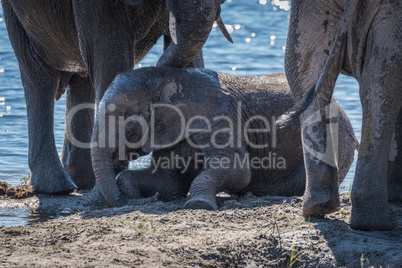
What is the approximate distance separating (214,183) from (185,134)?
46cm

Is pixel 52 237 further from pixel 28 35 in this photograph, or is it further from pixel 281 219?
pixel 28 35

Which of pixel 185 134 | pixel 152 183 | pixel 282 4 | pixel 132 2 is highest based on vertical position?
pixel 132 2

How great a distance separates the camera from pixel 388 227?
3773 millimetres

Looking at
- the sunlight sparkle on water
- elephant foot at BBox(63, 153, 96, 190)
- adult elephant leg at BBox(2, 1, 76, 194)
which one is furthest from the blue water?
adult elephant leg at BBox(2, 1, 76, 194)

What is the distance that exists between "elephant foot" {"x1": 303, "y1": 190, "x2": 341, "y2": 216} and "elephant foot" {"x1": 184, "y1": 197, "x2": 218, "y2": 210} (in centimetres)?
84

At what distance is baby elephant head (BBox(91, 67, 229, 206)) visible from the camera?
5262mm

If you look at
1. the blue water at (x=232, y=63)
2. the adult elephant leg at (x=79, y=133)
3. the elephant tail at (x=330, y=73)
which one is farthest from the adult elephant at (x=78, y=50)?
the elephant tail at (x=330, y=73)

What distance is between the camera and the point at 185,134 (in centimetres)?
536

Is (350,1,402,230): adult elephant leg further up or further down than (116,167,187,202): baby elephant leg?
further up

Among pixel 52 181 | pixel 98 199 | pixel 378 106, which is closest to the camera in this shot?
pixel 378 106

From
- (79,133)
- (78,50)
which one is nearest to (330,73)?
(78,50)

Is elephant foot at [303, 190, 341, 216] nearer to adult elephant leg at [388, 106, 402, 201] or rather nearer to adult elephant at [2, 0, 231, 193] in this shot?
adult elephant leg at [388, 106, 402, 201]

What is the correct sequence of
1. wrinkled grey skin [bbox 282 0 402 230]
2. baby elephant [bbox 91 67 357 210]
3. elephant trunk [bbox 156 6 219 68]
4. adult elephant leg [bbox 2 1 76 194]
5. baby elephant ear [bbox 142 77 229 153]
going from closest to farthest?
wrinkled grey skin [bbox 282 0 402 230] → elephant trunk [bbox 156 6 219 68] → baby elephant [bbox 91 67 357 210] → baby elephant ear [bbox 142 77 229 153] → adult elephant leg [bbox 2 1 76 194]

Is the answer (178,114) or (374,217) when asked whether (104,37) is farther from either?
(374,217)
